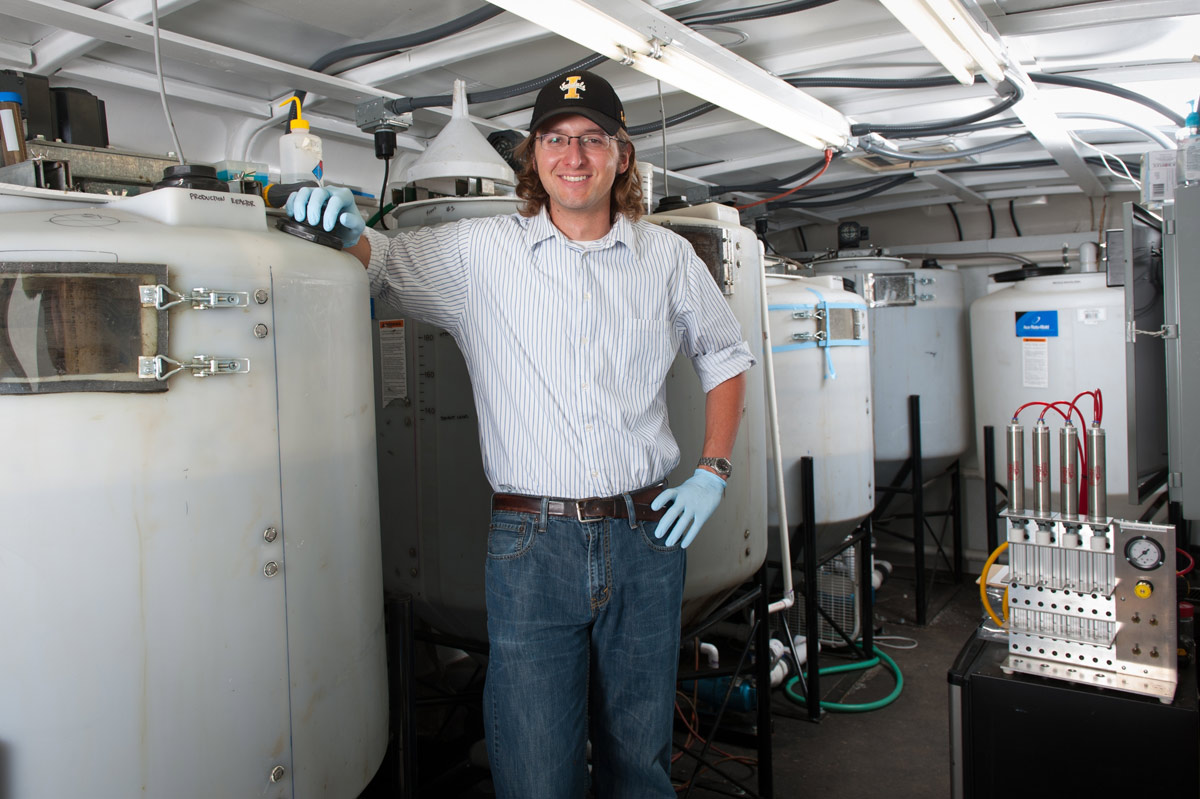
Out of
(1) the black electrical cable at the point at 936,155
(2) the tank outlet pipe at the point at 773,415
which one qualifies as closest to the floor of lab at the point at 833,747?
(2) the tank outlet pipe at the point at 773,415

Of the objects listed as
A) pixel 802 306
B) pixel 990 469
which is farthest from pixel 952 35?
pixel 990 469

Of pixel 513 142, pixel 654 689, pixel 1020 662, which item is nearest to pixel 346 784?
pixel 654 689

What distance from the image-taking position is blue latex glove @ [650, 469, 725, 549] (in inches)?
58.0

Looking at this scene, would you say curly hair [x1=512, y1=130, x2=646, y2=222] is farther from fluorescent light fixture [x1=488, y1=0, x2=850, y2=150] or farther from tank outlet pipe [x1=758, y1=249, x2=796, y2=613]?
tank outlet pipe [x1=758, y1=249, x2=796, y2=613]

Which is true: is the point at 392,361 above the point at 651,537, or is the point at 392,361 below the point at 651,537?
above

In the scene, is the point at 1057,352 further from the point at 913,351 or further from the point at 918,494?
the point at 918,494

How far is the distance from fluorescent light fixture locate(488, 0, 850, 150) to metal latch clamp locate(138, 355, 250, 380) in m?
0.77

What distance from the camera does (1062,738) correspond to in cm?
144

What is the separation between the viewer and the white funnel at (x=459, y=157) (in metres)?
1.86

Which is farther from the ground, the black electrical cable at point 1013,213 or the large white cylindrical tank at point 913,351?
the black electrical cable at point 1013,213

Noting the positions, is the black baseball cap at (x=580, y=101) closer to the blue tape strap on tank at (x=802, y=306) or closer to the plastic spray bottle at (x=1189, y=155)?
the plastic spray bottle at (x=1189, y=155)

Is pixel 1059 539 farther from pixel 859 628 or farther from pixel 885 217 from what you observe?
pixel 885 217

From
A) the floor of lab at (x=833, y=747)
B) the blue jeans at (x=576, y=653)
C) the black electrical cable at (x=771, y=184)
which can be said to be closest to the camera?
the blue jeans at (x=576, y=653)

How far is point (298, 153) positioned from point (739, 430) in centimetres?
123
